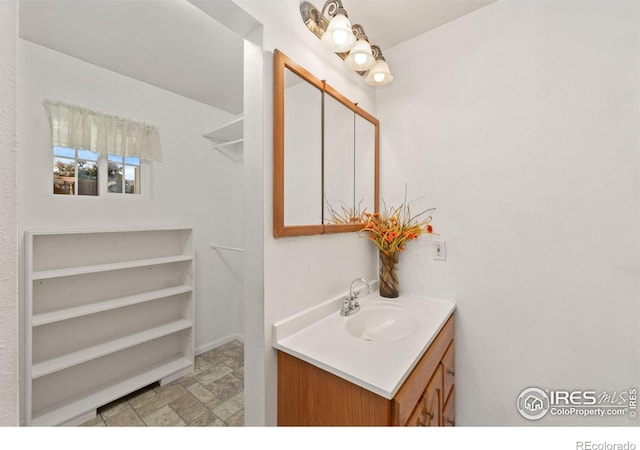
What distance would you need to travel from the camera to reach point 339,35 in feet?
3.79

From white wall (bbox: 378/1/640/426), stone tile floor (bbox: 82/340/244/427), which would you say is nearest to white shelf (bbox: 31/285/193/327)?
stone tile floor (bbox: 82/340/244/427)

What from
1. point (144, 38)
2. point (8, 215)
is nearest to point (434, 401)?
point (8, 215)

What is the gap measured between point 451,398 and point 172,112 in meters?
2.91

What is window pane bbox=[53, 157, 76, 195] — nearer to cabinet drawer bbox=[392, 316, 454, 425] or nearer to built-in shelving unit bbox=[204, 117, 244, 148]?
built-in shelving unit bbox=[204, 117, 244, 148]

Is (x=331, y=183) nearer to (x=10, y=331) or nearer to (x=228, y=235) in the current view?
(x=10, y=331)

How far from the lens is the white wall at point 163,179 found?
1.65 m

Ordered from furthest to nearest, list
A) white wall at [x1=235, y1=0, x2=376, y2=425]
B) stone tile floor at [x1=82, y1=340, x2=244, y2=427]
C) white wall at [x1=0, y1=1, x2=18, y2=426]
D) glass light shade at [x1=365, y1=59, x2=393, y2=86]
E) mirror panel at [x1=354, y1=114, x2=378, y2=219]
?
stone tile floor at [x1=82, y1=340, x2=244, y2=427] < mirror panel at [x1=354, y1=114, x2=378, y2=219] < glass light shade at [x1=365, y1=59, x2=393, y2=86] < white wall at [x1=235, y1=0, x2=376, y2=425] < white wall at [x1=0, y1=1, x2=18, y2=426]

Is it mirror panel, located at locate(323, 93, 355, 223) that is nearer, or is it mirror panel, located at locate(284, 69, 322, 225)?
mirror panel, located at locate(284, 69, 322, 225)

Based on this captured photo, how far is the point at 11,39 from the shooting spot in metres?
0.52

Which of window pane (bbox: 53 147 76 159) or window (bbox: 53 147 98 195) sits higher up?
window pane (bbox: 53 147 76 159)

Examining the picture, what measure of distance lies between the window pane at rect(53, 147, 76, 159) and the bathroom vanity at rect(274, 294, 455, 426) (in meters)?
1.99

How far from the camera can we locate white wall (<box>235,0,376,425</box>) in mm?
1026

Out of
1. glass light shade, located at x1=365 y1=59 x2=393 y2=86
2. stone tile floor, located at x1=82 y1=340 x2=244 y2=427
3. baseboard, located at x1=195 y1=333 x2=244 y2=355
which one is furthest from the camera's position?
baseboard, located at x1=195 y1=333 x2=244 y2=355
